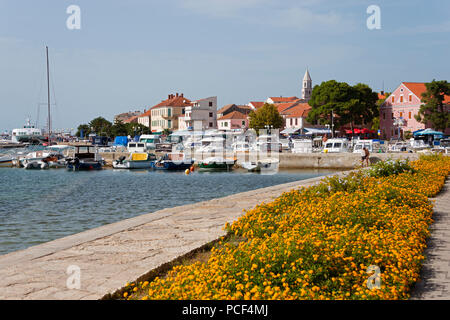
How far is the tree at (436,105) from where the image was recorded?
7356 cm

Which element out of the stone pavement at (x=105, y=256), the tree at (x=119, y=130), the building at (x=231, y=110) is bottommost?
the stone pavement at (x=105, y=256)

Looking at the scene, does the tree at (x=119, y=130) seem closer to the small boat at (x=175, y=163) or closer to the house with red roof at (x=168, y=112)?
the house with red roof at (x=168, y=112)

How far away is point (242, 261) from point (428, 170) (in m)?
13.8

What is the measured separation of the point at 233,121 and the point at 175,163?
2676 inches

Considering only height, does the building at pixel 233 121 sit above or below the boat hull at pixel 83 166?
above

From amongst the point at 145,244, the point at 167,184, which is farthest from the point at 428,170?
the point at 167,184

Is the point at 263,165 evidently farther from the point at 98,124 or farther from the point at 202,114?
the point at 98,124

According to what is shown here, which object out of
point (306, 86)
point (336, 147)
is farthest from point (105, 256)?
point (306, 86)

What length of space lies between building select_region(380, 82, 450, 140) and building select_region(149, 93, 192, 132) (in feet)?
201

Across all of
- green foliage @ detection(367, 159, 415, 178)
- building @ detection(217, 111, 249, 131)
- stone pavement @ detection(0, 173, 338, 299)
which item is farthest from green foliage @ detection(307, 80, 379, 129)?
stone pavement @ detection(0, 173, 338, 299)

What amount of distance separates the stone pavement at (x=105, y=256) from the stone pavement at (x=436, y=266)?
3.50 metres

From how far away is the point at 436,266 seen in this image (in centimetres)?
637

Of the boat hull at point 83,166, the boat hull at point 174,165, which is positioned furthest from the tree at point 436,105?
the boat hull at point 83,166
